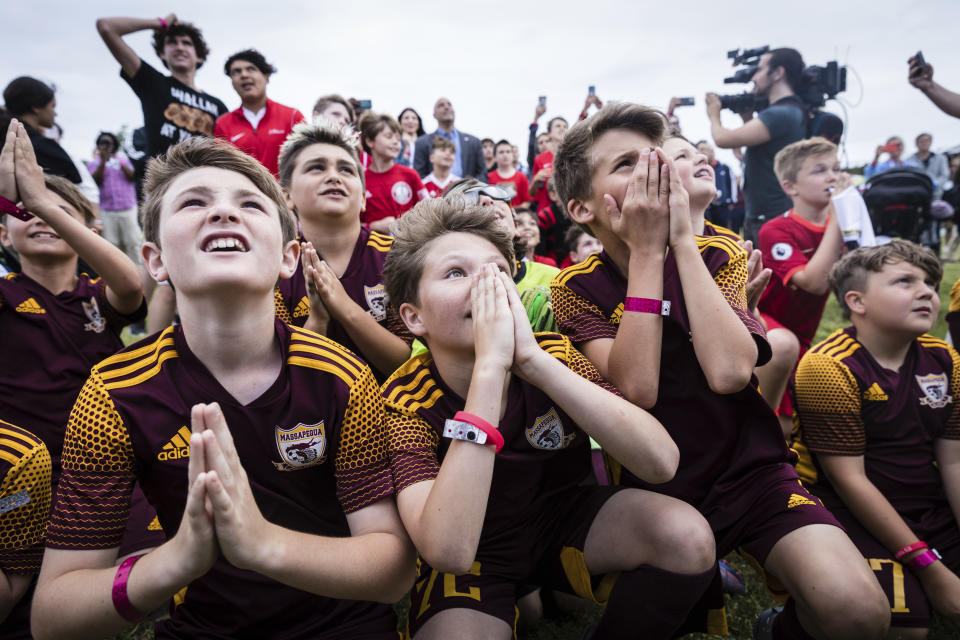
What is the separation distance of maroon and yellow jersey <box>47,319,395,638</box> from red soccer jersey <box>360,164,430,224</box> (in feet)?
14.1

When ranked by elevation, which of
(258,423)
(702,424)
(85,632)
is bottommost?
(85,632)

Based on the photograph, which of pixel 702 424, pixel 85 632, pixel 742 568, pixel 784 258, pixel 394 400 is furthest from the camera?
pixel 784 258

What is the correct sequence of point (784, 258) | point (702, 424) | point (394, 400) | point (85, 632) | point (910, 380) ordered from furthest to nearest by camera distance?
point (784, 258) → point (910, 380) → point (702, 424) → point (394, 400) → point (85, 632)

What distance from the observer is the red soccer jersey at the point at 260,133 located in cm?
496

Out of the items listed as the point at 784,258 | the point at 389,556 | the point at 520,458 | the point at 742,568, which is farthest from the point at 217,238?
the point at 784,258

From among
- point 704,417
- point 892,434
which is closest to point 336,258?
point 704,417

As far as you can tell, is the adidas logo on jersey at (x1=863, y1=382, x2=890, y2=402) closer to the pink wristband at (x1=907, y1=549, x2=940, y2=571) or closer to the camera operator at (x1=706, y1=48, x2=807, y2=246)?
the pink wristband at (x1=907, y1=549, x2=940, y2=571)

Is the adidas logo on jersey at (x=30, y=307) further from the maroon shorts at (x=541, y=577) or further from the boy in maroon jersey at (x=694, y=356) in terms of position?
the boy in maroon jersey at (x=694, y=356)

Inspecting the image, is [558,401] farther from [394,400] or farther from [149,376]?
[149,376]

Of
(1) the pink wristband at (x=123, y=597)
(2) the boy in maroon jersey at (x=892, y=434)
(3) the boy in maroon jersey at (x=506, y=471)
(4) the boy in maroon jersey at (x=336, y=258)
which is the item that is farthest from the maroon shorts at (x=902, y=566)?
(1) the pink wristband at (x=123, y=597)

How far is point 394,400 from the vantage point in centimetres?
188

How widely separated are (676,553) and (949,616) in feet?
4.24

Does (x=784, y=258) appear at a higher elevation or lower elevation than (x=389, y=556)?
higher

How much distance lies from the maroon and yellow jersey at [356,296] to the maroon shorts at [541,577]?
3.96 feet
